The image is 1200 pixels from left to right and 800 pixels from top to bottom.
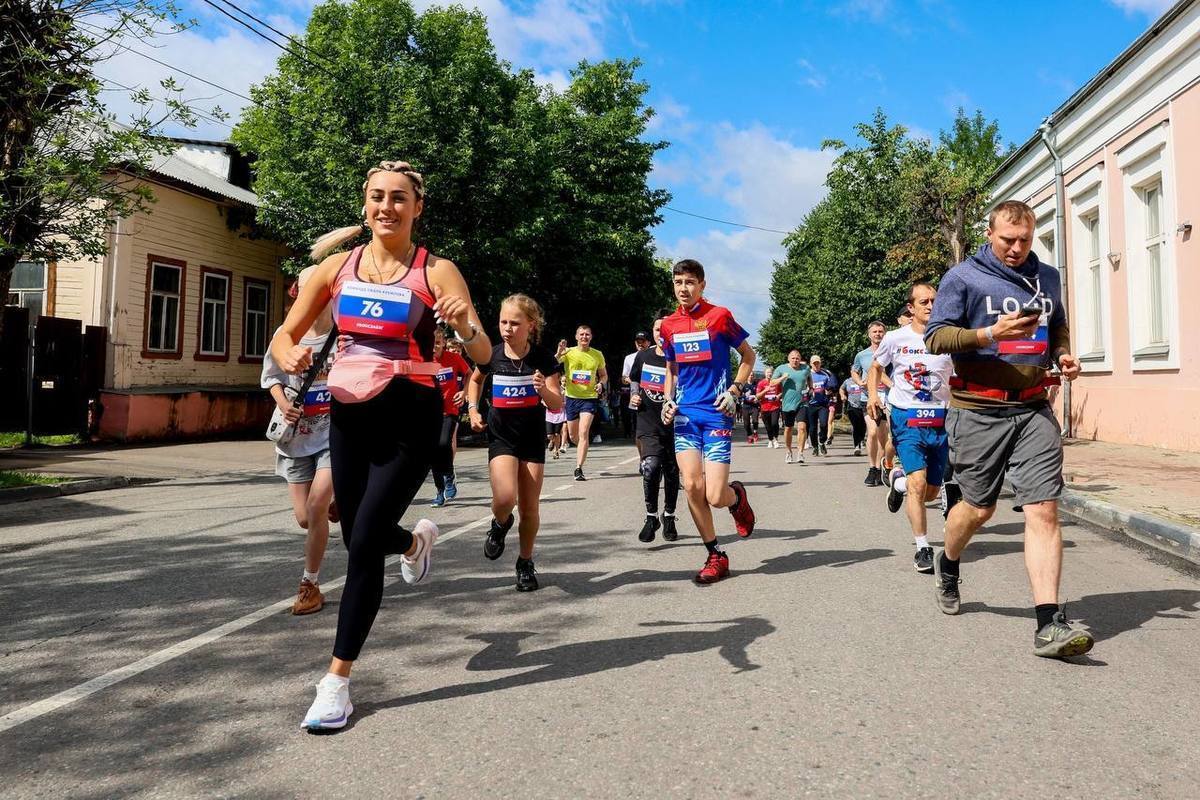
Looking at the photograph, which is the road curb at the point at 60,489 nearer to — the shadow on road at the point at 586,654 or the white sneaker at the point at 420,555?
the shadow on road at the point at 586,654

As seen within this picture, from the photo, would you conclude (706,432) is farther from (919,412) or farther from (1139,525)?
(1139,525)

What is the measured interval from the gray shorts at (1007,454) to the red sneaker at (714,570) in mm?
1641

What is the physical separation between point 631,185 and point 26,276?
16.6 metres

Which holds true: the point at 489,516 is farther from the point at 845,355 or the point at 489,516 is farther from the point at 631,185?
the point at 845,355

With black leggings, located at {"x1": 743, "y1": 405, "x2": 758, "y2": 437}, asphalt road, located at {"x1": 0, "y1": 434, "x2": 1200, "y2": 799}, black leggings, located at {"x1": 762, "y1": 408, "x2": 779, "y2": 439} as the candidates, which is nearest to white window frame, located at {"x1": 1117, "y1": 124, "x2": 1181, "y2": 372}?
black leggings, located at {"x1": 762, "y1": 408, "x2": 779, "y2": 439}

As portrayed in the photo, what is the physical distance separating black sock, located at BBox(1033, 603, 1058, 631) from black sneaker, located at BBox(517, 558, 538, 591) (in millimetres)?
2667

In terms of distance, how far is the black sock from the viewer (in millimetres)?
4059

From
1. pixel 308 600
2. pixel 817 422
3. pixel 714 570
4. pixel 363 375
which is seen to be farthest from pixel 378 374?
pixel 817 422

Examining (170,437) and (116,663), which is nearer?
(116,663)

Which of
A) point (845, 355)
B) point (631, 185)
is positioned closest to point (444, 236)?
point (631, 185)

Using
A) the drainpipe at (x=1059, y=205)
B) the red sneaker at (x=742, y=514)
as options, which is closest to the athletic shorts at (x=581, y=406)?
the red sneaker at (x=742, y=514)

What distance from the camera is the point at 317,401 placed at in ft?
16.3

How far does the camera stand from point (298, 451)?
488cm

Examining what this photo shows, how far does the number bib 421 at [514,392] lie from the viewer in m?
5.88
